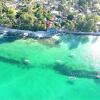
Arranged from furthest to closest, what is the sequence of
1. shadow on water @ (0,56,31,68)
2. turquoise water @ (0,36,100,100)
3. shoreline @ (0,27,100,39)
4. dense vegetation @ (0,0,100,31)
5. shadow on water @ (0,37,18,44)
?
dense vegetation @ (0,0,100,31) → shoreline @ (0,27,100,39) → shadow on water @ (0,37,18,44) → shadow on water @ (0,56,31,68) → turquoise water @ (0,36,100,100)

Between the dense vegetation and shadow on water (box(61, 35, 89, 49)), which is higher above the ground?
the dense vegetation

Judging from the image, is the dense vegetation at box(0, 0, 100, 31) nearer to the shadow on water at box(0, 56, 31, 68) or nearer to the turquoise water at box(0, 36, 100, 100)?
the turquoise water at box(0, 36, 100, 100)

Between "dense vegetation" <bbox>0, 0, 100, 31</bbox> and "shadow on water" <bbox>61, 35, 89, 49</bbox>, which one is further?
"dense vegetation" <bbox>0, 0, 100, 31</bbox>

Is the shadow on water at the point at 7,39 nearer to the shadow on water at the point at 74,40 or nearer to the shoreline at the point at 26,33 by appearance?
the shoreline at the point at 26,33

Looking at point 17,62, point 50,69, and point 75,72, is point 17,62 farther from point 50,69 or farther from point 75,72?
point 75,72

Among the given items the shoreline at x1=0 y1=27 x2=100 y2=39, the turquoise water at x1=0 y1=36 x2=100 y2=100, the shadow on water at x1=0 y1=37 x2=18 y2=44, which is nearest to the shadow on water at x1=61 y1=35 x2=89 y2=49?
the turquoise water at x1=0 y1=36 x2=100 y2=100

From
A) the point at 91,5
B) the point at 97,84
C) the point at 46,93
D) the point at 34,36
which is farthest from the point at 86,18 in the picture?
the point at 46,93

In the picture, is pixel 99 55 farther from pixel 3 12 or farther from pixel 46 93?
pixel 3 12

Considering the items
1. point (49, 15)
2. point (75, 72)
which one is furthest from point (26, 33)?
point (75, 72)
